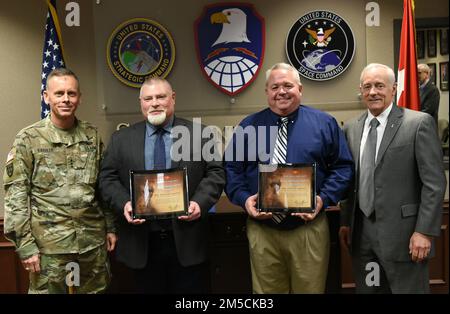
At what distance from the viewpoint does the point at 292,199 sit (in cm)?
189

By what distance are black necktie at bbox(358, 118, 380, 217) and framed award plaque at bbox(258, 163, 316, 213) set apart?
0.88 ft

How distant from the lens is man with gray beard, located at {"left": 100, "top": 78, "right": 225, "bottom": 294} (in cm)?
195

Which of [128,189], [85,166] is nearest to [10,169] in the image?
[85,166]

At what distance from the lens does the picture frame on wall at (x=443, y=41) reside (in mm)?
3088

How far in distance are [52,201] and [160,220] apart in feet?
1.67

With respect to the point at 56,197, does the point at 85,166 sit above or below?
above

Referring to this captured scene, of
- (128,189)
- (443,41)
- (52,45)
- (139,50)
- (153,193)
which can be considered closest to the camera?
(153,193)

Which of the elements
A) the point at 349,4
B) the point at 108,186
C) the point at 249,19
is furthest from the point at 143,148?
the point at 349,4

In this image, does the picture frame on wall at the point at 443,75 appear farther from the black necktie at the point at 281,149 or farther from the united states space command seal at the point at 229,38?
the black necktie at the point at 281,149

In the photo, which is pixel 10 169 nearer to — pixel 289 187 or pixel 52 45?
pixel 52 45

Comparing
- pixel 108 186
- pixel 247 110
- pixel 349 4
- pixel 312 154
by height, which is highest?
pixel 349 4

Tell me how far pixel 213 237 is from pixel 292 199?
Answer: 31.4 inches

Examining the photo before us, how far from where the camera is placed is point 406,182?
6.26 feet
